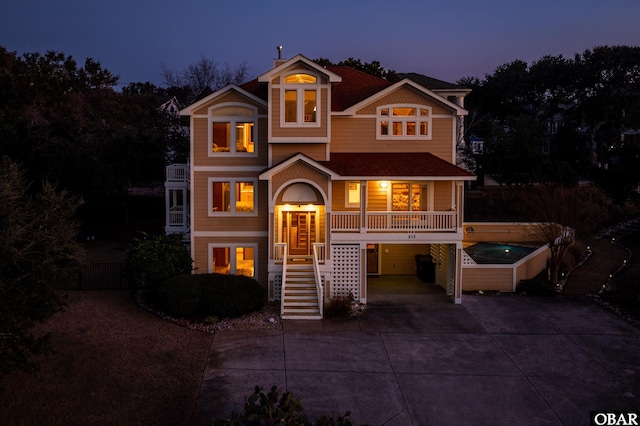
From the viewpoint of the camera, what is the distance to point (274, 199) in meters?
21.2

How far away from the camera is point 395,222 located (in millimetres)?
22094

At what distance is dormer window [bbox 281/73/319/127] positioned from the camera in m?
21.3

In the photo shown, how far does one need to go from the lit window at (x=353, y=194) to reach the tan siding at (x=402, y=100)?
330 centimetres

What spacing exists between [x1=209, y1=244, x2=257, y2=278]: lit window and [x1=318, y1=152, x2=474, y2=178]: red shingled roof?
525cm

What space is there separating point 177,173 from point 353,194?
8765mm

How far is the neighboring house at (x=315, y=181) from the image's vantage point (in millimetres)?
21219

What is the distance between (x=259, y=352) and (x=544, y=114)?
5920cm

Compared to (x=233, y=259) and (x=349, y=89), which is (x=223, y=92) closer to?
(x=349, y=89)

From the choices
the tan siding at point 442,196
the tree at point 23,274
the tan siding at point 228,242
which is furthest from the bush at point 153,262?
the tan siding at point 442,196

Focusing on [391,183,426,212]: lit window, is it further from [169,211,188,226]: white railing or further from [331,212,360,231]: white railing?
[169,211,188,226]: white railing

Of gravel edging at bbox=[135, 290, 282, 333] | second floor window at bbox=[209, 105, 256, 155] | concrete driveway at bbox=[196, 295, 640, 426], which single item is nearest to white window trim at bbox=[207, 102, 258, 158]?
second floor window at bbox=[209, 105, 256, 155]

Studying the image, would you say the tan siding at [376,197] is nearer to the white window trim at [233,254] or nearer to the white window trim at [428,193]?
the white window trim at [428,193]

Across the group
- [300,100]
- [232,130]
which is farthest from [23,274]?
[300,100]

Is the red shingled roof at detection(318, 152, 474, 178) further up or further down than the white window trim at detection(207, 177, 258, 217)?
further up
